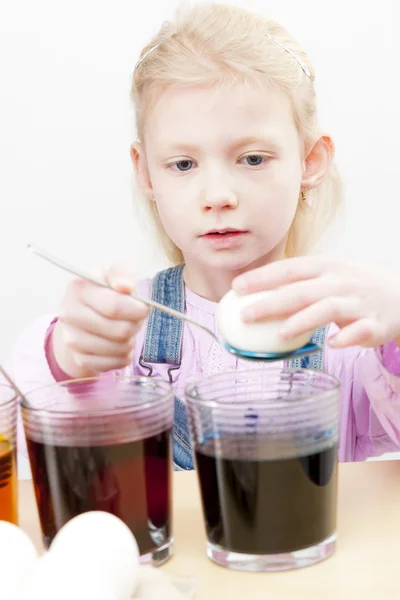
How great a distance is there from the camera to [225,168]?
1.06 meters

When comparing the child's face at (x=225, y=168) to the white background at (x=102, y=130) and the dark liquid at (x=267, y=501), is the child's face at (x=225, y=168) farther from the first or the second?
the white background at (x=102, y=130)

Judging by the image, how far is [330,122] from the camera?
6.59ft

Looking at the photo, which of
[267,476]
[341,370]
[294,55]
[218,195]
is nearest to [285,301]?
[267,476]

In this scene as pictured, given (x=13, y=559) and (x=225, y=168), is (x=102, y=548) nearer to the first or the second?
(x=13, y=559)

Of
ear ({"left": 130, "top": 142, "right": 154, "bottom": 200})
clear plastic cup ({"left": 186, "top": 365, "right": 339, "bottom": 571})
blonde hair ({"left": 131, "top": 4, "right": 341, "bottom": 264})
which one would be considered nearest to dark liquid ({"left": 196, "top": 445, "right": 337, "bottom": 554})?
clear plastic cup ({"left": 186, "top": 365, "right": 339, "bottom": 571})

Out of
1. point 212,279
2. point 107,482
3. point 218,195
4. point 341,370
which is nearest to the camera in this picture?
point 107,482

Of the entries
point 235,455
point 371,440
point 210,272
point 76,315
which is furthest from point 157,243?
point 235,455

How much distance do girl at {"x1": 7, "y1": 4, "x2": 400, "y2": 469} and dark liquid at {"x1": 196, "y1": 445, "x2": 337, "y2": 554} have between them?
0.59 ft

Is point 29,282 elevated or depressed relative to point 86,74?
depressed

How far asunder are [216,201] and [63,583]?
0.61 m

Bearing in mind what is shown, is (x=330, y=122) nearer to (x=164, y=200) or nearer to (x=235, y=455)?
(x=164, y=200)

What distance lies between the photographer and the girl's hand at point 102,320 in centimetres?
71

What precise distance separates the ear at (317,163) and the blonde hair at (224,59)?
0.9 inches

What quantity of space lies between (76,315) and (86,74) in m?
1.37
